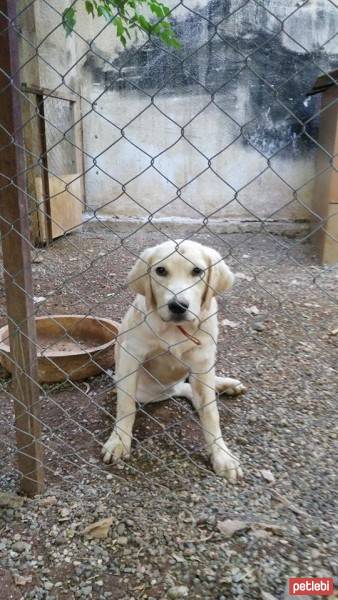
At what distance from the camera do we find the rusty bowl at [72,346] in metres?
2.65

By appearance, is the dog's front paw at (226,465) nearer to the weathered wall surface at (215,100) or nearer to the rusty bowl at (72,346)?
the rusty bowl at (72,346)

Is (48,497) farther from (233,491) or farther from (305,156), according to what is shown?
(305,156)

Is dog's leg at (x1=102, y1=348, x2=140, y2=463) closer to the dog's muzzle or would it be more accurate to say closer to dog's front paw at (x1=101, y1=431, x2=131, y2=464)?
dog's front paw at (x1=101, y1=431, x2=131, y2=464)

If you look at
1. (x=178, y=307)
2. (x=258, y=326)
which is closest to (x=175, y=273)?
(x=178, y=307)

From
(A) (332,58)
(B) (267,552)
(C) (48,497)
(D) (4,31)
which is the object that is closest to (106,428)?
(C) (48,497)

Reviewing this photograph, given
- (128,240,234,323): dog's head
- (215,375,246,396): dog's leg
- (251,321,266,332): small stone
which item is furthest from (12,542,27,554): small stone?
(251,321,266,332): small stone

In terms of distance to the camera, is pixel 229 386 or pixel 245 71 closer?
pixel 229 386

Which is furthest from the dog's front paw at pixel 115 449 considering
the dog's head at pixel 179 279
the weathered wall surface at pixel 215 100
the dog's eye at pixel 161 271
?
the weathered wall surface at pixel 215 100

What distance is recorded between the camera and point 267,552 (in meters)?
1.53

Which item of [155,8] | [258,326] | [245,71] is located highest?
[155,8]

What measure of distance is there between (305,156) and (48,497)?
18.5ft

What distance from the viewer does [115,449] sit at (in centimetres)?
204

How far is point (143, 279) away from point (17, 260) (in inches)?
21.4

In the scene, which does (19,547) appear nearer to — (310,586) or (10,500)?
(10,500)
